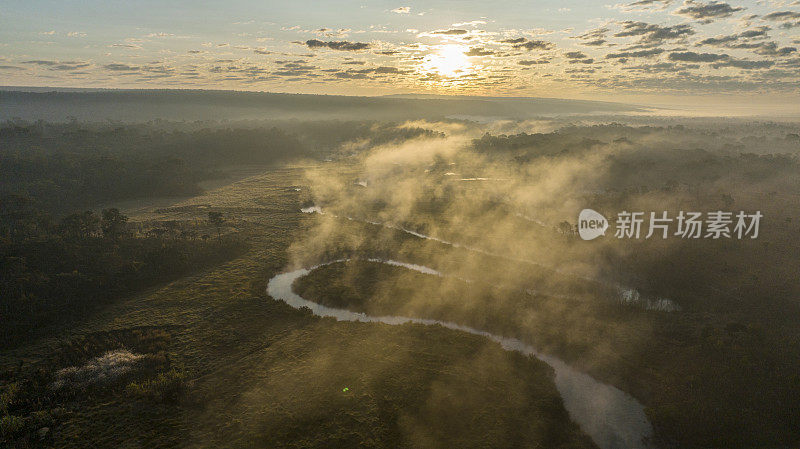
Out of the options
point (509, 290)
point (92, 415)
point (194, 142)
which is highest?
point (194, 142)

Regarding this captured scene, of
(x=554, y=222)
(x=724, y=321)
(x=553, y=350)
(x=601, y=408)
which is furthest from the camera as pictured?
(x=554, y=222)

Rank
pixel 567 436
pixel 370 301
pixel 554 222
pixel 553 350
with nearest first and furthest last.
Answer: pixel 567 436
pixel 553 350
pixel 370 301
pixel 554 222

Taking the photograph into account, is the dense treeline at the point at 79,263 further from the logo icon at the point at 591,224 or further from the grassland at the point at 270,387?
the logo icon at the point at 591,224

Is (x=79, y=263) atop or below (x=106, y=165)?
below

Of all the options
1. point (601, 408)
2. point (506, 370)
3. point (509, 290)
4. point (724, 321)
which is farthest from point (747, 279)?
point (506, 370)

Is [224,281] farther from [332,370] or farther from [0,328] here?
[332,370]

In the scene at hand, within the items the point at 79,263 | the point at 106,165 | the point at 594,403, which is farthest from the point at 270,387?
the point at 106,165

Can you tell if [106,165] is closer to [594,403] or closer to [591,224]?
[591,224]

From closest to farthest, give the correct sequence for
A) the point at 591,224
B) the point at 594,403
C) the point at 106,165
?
the point at 594,403, the point at 591,224, the point at 106,165

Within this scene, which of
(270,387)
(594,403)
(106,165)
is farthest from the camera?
(106,165)
